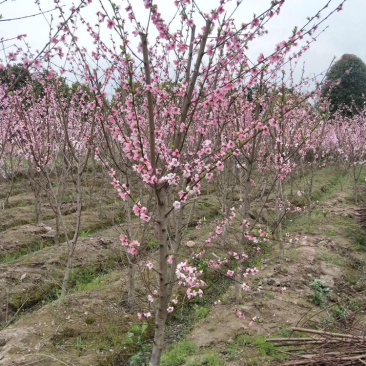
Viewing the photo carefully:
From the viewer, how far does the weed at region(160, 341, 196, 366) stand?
4.41 metres

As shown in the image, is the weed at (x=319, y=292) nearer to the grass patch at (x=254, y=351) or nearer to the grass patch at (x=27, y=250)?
the grass patch at (x=254, y=351)

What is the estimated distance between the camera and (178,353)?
457 centimetres

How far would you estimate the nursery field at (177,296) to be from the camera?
14.8 ft

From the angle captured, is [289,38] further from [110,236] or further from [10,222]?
[10,222]

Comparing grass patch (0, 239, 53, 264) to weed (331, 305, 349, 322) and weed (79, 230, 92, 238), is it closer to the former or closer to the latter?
weed (79, 230, 92, 238)

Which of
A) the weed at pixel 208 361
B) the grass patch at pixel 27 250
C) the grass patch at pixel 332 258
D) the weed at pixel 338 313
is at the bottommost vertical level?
the weed at pixel 338 313

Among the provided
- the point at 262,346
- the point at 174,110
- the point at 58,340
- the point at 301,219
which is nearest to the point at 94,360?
the point at 58,340

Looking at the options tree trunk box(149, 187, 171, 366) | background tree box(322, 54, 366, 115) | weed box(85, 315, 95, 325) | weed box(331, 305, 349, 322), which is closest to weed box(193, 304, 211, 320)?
weed box(85, 315, 95, 325)

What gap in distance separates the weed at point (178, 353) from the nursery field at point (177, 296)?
13 mm

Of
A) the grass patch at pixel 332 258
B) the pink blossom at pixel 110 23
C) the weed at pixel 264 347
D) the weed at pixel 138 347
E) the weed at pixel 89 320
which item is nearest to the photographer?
Result: the pink blossom at pixel 110 23

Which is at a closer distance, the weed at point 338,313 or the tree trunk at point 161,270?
the tree trunk at point 161,270

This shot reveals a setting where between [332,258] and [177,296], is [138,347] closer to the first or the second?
[177,296]

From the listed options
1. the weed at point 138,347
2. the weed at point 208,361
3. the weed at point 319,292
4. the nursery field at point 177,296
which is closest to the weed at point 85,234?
the nursery field at point 177,296

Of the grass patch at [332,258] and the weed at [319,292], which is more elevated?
the grass patch at [332,258]
